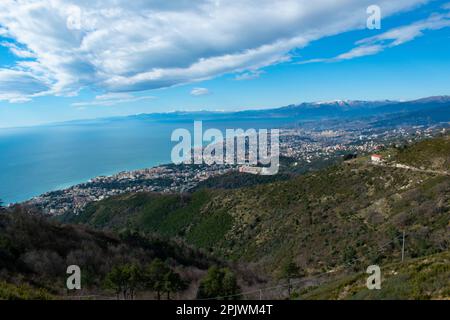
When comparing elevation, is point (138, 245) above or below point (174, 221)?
above

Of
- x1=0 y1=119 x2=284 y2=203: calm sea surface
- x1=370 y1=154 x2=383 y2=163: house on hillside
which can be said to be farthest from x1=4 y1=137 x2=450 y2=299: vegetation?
x1=0 y1=119 x2=284 y2=203: calm sea surface

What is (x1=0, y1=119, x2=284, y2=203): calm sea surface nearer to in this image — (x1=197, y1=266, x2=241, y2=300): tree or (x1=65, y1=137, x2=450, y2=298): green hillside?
(x1=65, y1=137, x2=450, y2=298): green hillside

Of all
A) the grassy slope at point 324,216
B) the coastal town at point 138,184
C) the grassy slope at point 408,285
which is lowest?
the coastal town at point 138,184

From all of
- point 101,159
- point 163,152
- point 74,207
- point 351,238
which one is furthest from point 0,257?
point 163,152

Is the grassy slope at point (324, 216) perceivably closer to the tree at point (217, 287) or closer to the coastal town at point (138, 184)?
the tree at point (217, 287)

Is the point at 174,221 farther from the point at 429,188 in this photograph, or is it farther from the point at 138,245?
the point at 429,188

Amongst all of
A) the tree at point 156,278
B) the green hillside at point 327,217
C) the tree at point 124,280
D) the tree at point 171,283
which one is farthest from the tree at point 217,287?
the green hillside at point 327,217

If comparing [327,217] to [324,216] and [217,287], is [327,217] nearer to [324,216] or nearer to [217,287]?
[324,216]
